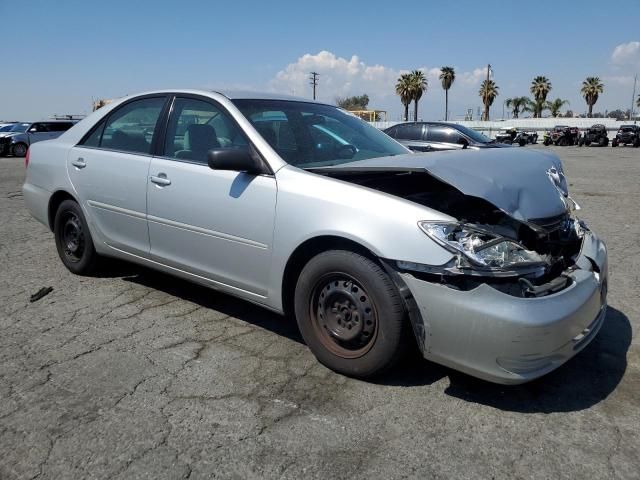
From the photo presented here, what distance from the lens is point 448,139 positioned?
40.6ft

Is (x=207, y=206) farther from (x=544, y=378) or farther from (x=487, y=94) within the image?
(x=487, y=94)

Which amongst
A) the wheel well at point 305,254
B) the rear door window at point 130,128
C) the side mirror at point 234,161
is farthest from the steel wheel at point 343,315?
the rear door window at point 130,128

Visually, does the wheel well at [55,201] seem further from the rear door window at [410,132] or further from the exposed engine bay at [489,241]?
the rear door window at [410,132]

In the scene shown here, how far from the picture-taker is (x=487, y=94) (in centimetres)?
6738

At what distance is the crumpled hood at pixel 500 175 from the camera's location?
277 cm

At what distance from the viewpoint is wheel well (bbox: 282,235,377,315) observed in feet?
9.35

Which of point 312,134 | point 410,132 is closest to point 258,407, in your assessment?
point 312,134

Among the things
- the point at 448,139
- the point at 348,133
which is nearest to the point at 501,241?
the point at 348,133

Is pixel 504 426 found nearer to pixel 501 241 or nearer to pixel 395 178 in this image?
pixel 501 241

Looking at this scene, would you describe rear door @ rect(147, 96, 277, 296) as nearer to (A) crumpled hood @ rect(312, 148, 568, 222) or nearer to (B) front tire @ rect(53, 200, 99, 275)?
(A) crumpled hood @ rect(312, 148, 568, 222)

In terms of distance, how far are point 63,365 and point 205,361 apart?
0.80m

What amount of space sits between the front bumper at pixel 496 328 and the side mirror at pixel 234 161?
116 cm

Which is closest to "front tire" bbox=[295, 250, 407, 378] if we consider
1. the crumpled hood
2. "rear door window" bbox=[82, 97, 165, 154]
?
the crumpled hood

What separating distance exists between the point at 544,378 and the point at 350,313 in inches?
46.3
